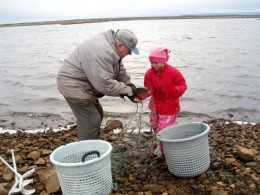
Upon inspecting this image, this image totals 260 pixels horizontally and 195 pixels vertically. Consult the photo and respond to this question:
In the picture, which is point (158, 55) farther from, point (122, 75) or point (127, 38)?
point (122, 75)

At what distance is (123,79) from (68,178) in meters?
1.89

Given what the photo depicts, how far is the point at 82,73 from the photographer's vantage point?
14.1ft

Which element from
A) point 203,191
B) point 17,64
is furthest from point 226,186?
point 17,64

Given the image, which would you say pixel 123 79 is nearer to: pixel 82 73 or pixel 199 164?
pixel 82 73

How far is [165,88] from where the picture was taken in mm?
4523

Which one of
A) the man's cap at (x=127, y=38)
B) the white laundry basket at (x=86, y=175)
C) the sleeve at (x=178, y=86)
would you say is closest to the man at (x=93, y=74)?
the man's cap at (x=127, y=38)

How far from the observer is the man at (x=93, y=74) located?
4.00 metres

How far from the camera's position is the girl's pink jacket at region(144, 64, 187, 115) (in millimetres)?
4457

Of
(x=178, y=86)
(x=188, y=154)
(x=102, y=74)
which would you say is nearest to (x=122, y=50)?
(x=102, y=74)

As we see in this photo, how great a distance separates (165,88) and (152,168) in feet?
3.71

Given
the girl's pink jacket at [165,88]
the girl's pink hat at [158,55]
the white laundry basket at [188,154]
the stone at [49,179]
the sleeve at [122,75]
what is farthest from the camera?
the sleeve at [122,75]

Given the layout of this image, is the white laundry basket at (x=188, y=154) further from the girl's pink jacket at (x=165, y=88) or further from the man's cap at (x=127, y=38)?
the man's cap at (x=127, y=38)

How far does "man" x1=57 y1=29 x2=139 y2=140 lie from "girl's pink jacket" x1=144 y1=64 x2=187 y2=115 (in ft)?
1.29

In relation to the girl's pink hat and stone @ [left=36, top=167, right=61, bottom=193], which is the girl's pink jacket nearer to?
the girl's pink hat
